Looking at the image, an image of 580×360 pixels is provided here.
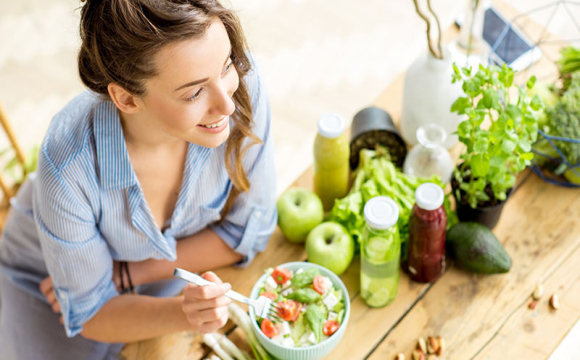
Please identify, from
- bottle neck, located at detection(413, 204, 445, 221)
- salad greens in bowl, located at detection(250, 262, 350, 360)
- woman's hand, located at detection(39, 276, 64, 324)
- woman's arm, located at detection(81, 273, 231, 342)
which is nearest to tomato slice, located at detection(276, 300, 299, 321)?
salad greens in bowl, located at detection(250, 262, 350, 360)

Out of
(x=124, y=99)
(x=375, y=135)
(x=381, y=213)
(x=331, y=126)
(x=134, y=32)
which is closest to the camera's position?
(x=134, y=32)

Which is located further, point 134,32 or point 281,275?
point 281,275

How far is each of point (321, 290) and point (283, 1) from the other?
7.65 feet

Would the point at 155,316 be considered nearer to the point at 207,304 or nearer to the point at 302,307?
the point at 207,304

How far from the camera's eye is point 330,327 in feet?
4.02

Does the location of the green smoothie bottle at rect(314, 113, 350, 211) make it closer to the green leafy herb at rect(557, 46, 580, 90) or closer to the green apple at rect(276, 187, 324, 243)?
the green apple at rect(276, 187, 324, 243)

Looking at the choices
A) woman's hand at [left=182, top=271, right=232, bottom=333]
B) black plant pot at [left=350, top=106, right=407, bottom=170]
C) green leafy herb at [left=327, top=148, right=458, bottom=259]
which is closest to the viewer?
woman's hand at [left=182, top=271, right=232, bottom=333]

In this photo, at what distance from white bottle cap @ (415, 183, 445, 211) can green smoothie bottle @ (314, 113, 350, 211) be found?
271mm

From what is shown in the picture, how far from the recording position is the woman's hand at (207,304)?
1176 millimetres

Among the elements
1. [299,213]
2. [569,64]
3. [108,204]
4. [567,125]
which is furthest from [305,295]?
[569,64]

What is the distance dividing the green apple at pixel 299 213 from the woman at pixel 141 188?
0.04m

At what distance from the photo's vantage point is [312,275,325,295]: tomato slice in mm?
1260

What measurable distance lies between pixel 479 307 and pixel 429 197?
1.03 ft

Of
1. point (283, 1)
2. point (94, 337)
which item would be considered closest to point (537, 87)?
point (94, 337)
